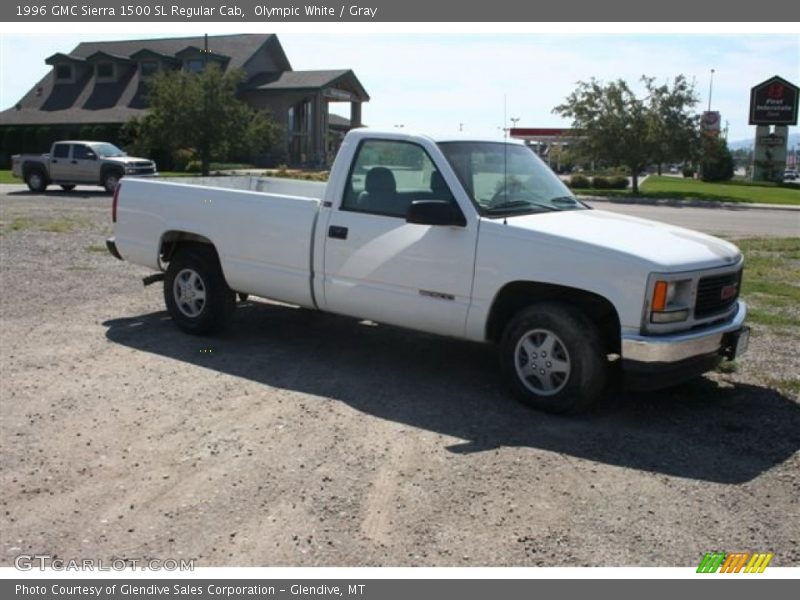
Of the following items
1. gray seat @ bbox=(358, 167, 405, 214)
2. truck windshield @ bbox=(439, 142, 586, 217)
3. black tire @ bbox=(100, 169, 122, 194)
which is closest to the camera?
truck windshield @ bbox=(439, 142, 586, 217)

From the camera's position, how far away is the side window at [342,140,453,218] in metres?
6.26

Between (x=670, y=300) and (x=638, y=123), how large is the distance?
33.0m

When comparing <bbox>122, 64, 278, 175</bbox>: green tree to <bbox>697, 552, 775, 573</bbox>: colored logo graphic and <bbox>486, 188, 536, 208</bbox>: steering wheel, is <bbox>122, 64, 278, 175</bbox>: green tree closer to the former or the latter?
<bbox>486, 188, 536, 208</bbox>: steering wheel

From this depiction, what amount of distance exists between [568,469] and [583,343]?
103 centimetres

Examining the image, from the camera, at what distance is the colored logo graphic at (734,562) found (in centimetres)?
373

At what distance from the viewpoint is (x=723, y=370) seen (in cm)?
→ 680

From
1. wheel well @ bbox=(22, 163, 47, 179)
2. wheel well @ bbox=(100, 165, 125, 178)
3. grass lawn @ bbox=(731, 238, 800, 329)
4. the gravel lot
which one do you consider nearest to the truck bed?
the gravel lot

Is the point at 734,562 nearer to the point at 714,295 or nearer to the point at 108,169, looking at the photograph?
the point at 714,295

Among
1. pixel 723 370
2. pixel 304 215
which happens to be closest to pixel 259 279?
pixel 304 215

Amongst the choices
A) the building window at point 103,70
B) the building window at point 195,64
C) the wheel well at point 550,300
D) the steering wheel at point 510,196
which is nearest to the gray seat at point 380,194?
the steering wheel at point 510,196

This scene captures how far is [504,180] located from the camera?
6.32 m

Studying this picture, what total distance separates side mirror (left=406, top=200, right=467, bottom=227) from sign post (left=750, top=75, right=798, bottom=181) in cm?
4970

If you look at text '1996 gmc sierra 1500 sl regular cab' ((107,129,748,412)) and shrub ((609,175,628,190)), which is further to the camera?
shrub ((609,175,628,190))

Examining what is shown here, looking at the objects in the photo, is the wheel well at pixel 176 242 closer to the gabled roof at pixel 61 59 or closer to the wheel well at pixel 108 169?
the wheel well at pixel 108 169
